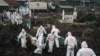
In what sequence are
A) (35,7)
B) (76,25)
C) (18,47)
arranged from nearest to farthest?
(18,47) → (76,25) → (35,7)

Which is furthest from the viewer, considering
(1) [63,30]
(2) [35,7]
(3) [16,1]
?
(3) [16,1]

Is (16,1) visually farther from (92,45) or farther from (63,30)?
(92,45)

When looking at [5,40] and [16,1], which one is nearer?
[5,40]

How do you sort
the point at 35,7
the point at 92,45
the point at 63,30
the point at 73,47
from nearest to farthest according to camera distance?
the point at 73,47, the point at 92,45, the point at 63,30, the point at 35,7

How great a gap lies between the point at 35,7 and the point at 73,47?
3734cm

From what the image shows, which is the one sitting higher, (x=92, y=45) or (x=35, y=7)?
(x=92, y=45)

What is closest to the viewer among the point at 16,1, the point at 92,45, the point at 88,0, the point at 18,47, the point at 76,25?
the point at 18,47

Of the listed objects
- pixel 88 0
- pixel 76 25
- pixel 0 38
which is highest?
pixel 0 38

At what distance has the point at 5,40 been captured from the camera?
28.7 m

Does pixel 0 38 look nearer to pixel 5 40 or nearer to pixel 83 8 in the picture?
pixel 5 40

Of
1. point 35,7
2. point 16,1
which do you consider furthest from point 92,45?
point 16,1

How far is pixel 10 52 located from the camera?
24.5 meters

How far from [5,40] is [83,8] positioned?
3420 centimetres

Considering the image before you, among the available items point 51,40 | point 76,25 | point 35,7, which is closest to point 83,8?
point 35,7
